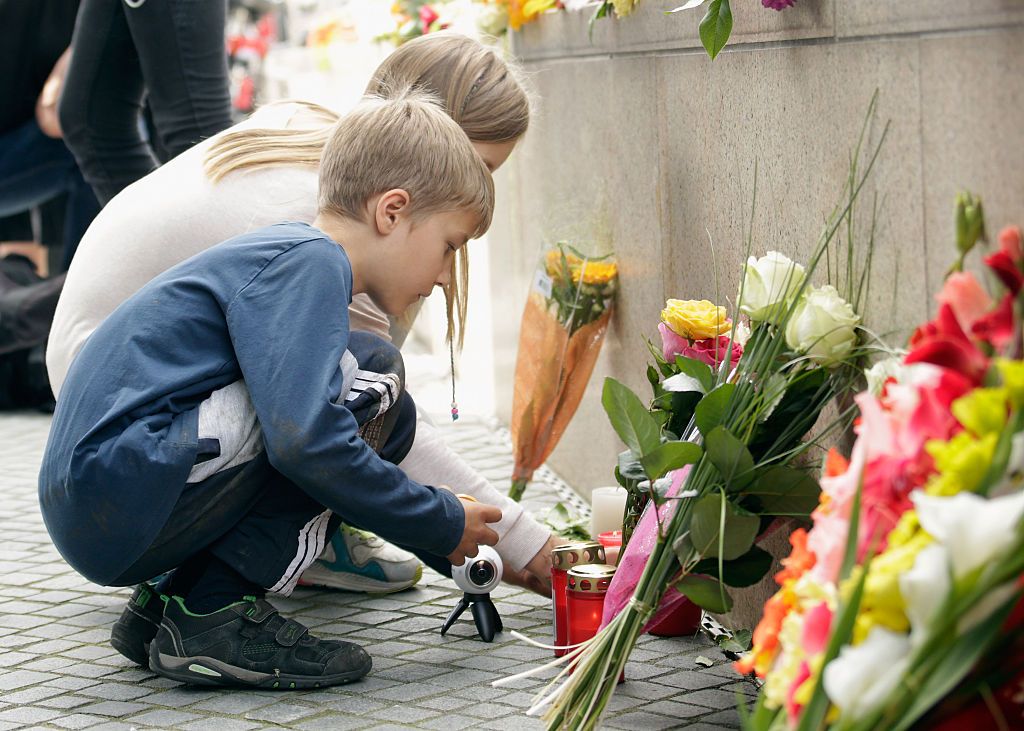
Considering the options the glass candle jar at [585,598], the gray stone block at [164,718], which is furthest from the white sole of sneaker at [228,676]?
the glass candle jar at [585,598]

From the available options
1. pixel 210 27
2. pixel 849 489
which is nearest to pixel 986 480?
pixel 849 489

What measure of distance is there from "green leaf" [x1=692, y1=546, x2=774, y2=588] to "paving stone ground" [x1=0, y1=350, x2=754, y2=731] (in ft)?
0.95

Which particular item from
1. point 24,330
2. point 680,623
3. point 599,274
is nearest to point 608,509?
point 680,623

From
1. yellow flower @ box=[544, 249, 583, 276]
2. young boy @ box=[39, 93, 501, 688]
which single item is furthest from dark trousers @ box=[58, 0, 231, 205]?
young boy @ box=[39, 93, 501, 688]

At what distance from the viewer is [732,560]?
2221mm

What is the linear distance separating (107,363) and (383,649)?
82 cm

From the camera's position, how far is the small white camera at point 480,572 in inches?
112

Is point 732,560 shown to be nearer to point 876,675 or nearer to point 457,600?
point 876,675

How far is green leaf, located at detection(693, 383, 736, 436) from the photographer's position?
216cm

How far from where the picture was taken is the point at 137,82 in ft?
14.6

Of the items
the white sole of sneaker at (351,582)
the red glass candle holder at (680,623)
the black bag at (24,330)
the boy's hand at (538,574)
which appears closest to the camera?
the red glass candle holder at (680,623)

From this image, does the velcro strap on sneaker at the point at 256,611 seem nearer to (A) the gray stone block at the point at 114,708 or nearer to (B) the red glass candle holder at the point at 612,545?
(A) the gray stone block at the point at 114,708

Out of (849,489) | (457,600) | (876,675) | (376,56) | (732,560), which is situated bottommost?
(457,600)

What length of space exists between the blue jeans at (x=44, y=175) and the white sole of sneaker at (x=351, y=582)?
10.2 ft
